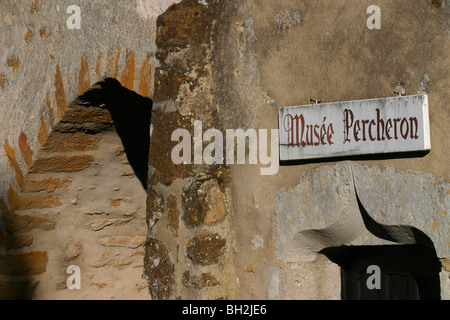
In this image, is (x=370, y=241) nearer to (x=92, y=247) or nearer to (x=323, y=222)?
(x=323, y=222)

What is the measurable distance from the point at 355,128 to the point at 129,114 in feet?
6.20

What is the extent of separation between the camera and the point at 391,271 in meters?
2.83

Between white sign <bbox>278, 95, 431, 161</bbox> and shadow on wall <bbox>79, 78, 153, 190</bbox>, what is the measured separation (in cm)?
121

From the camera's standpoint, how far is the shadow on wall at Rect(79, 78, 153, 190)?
380cm

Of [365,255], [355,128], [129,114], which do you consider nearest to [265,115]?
[355,128]

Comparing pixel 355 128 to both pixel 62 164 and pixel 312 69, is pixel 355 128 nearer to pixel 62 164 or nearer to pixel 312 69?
pixel 312 69

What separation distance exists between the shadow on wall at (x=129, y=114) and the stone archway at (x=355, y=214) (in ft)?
4.29

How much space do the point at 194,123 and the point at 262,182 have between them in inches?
16.3

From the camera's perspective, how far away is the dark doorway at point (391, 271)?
272cm
